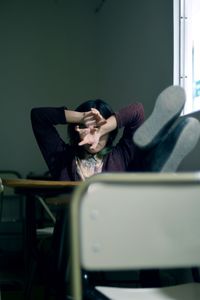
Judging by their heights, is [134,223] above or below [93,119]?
→ above

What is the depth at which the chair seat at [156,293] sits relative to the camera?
4.19ft

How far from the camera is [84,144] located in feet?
7.22

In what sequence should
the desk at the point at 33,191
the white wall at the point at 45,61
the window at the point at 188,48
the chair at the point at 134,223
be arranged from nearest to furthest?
the chair at the point at 134,223
the desk at the point at 33,191
the window at the point at 188,48
the white wall at the point at 45,61

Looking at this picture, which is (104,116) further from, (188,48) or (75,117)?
(188,48)

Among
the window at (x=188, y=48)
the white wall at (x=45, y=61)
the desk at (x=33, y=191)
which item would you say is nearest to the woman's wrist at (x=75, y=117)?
the desk at (x=33, y=191)

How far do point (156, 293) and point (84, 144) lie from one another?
997 mm

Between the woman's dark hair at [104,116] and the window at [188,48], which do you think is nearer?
the woman's dark hair at [104,116]

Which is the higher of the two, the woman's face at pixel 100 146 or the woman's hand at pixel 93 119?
the woman's hand at pixel 93 119

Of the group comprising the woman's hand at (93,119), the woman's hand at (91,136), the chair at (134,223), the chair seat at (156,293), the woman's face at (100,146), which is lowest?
the chair seat at (156,293)

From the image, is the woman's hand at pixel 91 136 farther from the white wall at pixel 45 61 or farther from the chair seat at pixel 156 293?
the white wall at pixel 45 61

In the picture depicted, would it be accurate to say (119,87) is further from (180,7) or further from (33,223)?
(33,223)

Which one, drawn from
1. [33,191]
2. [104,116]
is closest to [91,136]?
[104,116]

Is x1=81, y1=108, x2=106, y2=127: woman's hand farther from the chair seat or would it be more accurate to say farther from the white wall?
the white wall

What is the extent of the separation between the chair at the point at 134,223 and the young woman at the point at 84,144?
1.21 metres
